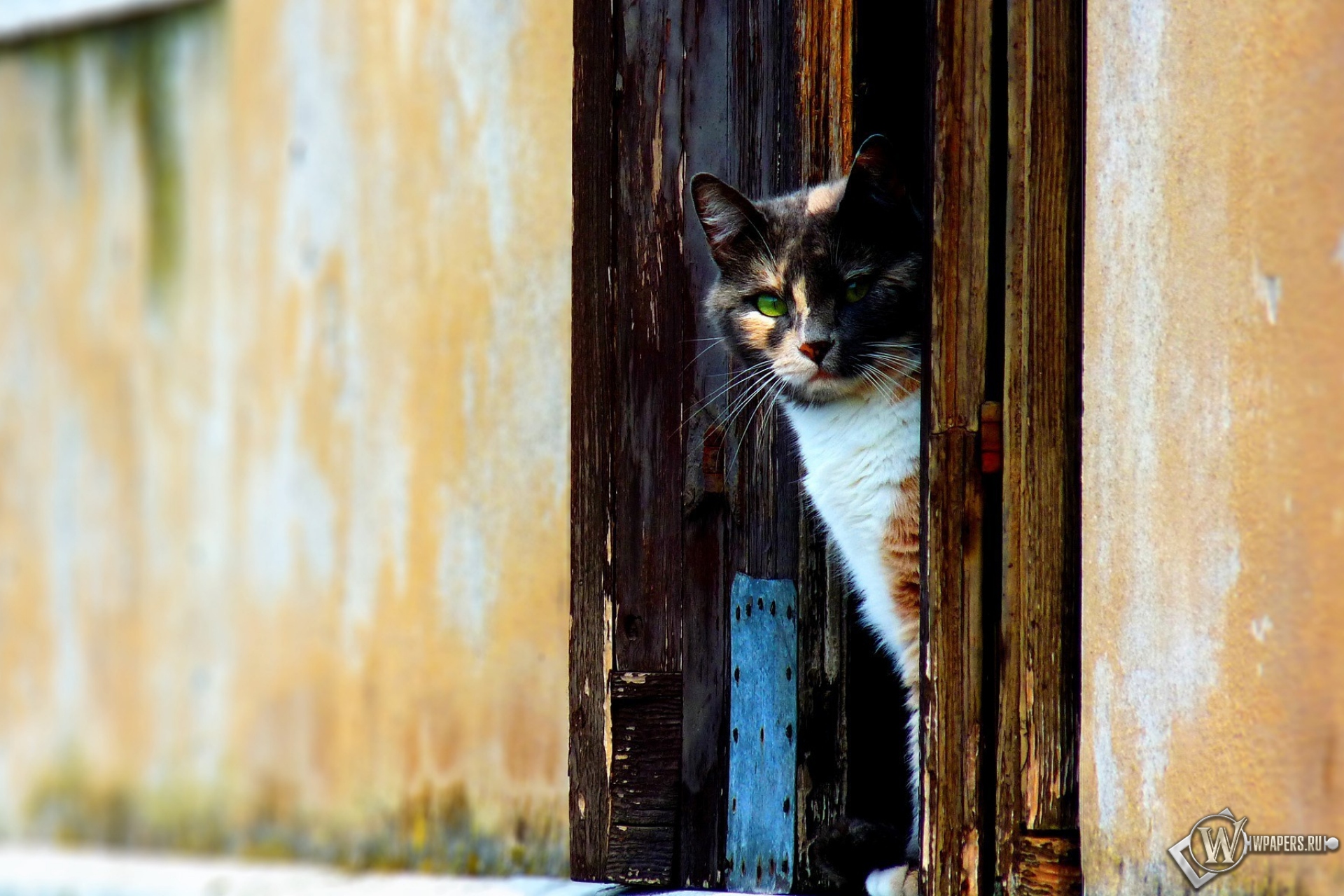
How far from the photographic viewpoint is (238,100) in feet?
17.5

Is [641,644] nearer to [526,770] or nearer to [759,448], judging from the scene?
[759,448]

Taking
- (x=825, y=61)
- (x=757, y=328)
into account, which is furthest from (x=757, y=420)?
(x=825, y=61)

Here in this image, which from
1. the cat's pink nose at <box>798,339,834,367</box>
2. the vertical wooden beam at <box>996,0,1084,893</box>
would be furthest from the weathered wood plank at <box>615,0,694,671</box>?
the vertical wooden beam at <box>996,0,1084,893</box>

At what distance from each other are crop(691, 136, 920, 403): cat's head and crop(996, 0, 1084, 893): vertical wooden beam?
1.94 feet

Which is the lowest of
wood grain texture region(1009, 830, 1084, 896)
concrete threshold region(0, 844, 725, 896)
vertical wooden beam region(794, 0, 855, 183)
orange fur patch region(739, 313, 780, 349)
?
concrete threshold region(0, 844, 725, 896)

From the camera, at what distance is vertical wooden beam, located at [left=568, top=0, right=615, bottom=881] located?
9.52ft

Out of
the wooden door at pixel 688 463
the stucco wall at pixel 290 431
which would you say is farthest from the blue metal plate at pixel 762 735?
the stucco wall at pixel 290 431

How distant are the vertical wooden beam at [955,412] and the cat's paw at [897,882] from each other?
0.33 meters

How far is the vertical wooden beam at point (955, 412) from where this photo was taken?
2.22 m

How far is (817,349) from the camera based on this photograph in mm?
2861

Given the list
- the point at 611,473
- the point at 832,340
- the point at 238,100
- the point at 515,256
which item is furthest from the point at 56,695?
the point at 832,340

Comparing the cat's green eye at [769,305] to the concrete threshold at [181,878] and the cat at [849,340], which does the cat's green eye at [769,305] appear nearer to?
the cat at [849,340]

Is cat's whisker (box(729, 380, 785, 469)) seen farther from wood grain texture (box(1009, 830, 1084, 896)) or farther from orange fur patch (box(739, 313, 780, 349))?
wood grain texture (box(1009, 830, 1084, 896))

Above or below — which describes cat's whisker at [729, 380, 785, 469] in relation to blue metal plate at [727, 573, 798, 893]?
above
